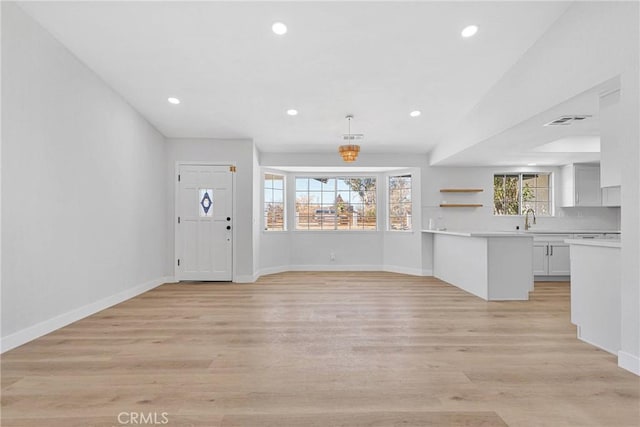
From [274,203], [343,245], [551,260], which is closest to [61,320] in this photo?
[274,203]

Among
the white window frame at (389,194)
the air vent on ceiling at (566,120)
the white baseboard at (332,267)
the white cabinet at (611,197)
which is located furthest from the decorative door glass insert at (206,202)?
the white cabinet at (611,197)

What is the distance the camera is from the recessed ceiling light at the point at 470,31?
3129 millimetres

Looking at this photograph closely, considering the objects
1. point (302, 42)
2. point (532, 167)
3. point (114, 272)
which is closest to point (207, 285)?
point (114, 272)

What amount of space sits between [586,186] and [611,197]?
43 cm

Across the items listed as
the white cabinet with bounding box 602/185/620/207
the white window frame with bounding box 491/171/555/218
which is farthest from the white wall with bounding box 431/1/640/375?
the white cabinet with bounding box 602/185/620/207

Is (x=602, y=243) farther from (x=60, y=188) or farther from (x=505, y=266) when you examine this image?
(x=60, y=188)

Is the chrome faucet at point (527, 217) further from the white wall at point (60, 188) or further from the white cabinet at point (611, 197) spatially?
the white wall at point (60, 188)

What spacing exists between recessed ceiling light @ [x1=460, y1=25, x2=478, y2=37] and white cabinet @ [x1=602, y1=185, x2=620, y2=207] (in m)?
5.04

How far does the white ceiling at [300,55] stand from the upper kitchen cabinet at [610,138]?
0.94 meters

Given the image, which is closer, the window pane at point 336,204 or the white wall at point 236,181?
the white wall at point 236,181

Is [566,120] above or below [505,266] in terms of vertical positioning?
above

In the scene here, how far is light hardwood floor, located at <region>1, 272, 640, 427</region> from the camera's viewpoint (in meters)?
1.76

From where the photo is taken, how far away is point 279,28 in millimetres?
3170

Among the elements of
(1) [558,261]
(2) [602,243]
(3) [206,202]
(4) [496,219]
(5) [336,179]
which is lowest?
(1) [558,261]
